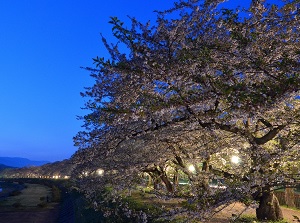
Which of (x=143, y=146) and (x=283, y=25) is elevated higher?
(x=283, y=25)

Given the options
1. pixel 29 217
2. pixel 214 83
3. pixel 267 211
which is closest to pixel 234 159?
pixel 267 211

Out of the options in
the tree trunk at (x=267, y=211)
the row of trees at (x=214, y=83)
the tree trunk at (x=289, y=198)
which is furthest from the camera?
the tree trunk at (x=289, y=198)

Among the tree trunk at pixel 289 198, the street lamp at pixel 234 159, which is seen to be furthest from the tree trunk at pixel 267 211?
the tree trunk at pixel 289 198

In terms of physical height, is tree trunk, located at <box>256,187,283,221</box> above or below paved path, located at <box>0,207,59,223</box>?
above

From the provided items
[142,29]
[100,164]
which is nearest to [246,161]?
[142,29]

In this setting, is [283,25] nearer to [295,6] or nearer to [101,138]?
[295,6]

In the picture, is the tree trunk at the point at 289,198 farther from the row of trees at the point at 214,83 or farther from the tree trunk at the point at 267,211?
the row of trees at the point at 214,83

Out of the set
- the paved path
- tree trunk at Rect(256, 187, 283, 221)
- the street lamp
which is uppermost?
the street lamp

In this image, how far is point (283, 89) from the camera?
16.8ft

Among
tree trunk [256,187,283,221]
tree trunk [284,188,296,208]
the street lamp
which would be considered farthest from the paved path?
tree trunk [256,187,283,221]

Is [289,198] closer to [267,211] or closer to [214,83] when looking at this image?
[267,211]

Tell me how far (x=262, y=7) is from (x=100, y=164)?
37.1 feet

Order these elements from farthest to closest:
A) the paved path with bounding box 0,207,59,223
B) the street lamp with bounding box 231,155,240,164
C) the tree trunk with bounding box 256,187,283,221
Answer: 1. the paved path with bounding box 0,207,59,223
2. the tree trunk with bounding box 256,187,283,221
3. the street lamp with bounding box 231,155,240,164

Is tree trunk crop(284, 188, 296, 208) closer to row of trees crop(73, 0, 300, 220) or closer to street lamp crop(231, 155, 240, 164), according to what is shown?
street lamp crop(231, 155, 240, 164)
